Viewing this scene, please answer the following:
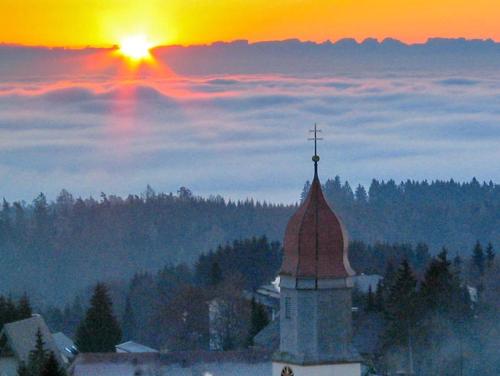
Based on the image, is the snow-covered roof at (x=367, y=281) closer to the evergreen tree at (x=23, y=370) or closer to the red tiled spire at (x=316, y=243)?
the evergreen tree at (x=23, y=370)

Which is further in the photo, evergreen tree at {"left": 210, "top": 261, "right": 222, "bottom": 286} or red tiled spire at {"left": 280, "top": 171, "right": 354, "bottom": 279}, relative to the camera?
evergreen tree at {"left": 210, "top": 261, "right": 222, "bottom": 286}

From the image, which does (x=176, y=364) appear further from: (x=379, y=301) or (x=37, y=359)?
(x=379, y=301)

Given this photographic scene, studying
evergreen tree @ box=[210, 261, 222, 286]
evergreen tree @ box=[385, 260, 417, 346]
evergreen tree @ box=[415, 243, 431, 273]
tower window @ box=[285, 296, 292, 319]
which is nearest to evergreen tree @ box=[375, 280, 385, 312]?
evergreen tree @ box=[385, 260, 417, 346]

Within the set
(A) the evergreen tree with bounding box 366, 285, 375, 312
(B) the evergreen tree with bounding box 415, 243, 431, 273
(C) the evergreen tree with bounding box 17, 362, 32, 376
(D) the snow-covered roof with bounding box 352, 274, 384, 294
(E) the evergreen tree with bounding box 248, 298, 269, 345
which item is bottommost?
(C) the evergreen tree with bounding box 17, 362, 32, 376

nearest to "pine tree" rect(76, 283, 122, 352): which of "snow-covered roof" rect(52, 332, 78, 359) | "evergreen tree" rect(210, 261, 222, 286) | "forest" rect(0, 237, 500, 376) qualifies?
"forest" rect(0, 237, 500, 376)

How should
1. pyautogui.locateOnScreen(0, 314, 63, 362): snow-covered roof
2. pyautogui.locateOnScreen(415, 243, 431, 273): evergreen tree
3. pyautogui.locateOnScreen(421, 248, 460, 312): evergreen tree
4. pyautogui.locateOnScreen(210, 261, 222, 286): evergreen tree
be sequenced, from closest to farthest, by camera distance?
pyautogui.locateOnScreen(0, 314, 63, 362): snow-covered roof, pyautogui.locateOnScreen(421, 248, 460, 312): evergreen tree, pyautogui.locateOnScreen(210, 261, 222, 286): evergreen tree, pyautogui.locateOnScreen(415, 243, 431, 273): evergreen tree

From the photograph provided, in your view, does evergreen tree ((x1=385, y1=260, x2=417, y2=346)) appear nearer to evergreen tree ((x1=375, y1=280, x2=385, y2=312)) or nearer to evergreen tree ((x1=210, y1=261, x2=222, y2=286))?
evergreen tree ((x1=375, y1=280, x2=385, y2=312))

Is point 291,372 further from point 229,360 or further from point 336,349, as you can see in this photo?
point 229,360

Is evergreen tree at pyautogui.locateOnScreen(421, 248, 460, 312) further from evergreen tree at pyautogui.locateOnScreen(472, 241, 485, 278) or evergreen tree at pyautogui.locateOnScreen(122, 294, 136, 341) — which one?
evergreen tree at pyautogui.locateOnScreen(122, 294, 136, 341)

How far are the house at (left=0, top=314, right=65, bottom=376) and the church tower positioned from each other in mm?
38076

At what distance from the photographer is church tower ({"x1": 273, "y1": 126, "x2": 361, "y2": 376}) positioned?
56.1m

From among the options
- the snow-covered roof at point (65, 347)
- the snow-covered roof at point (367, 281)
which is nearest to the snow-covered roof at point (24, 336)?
the snow-covered roof at point (65, 347)

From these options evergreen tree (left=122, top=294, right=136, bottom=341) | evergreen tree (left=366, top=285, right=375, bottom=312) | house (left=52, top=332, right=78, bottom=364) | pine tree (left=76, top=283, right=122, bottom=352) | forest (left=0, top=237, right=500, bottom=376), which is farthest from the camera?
evergreen tree (left=122, top=294, right=136, bottom=341)

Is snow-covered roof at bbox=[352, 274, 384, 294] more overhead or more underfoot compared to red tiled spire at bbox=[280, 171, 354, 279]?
more overhead
